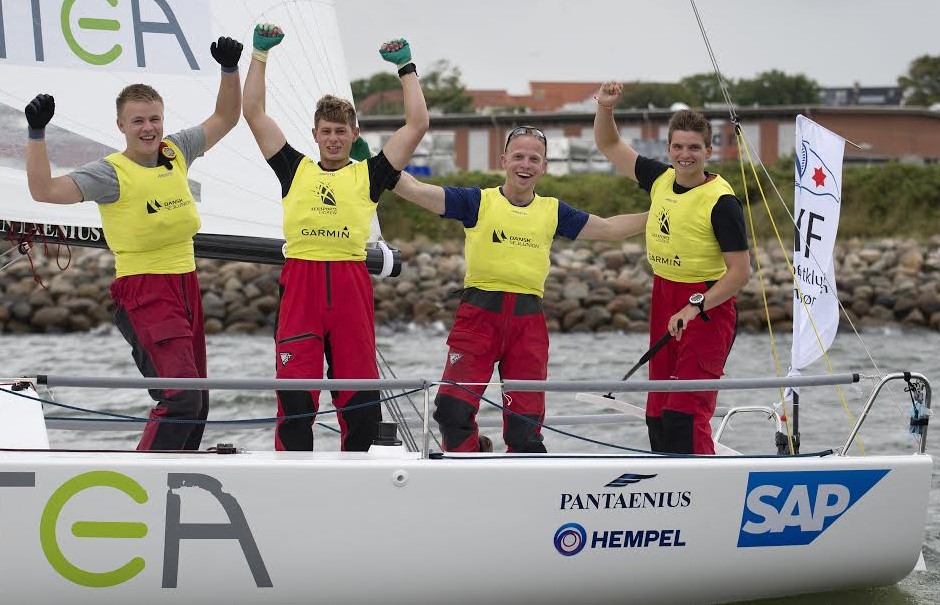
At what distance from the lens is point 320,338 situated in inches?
164

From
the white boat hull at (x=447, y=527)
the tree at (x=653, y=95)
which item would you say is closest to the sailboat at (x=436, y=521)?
the white boat hull at (x=447, y=527)

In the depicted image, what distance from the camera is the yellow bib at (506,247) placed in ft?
14.3

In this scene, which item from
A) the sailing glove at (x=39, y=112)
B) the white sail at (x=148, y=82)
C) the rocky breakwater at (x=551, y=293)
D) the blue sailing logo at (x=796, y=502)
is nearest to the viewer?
the sailing glove at (x=39, y=112)

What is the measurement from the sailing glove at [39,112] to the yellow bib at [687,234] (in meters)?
2.07

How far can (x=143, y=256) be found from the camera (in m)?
4.20

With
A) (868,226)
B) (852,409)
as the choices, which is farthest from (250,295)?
(868,226)

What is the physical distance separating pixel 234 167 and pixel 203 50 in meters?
0.48

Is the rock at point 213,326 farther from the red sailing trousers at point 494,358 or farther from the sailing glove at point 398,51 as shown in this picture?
the sailing glove at point 398,51

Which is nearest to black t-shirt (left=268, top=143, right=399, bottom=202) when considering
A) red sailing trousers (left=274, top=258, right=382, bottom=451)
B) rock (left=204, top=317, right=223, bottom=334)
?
red sailing trousers (left=274, top=258, right=382, bottom=451)

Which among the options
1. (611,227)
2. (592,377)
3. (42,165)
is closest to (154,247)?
(42,165)

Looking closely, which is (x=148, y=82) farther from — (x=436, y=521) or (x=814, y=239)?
(x=814, y=239)

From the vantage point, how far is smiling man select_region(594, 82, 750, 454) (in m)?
4.41

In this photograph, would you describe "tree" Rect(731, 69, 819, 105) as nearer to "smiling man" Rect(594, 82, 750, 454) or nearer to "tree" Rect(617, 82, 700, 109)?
"tree" Rect(617, 82, 700, 109)

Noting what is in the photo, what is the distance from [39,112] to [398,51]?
1.14 m
